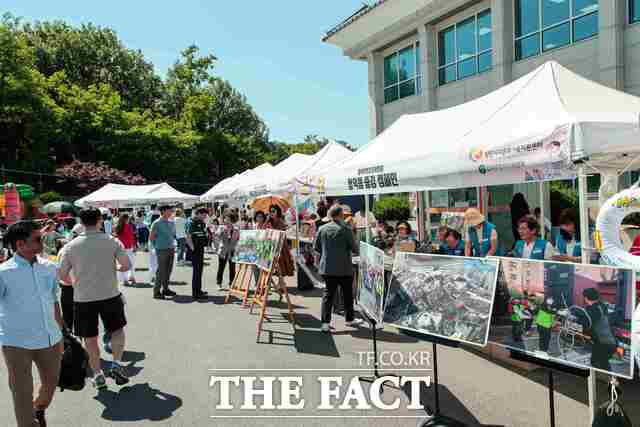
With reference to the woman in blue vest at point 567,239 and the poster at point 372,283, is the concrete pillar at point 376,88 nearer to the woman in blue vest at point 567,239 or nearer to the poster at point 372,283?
the woman in blue vest at point 567,239

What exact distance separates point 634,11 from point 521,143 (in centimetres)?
1198

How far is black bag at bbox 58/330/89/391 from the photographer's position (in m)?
4.42

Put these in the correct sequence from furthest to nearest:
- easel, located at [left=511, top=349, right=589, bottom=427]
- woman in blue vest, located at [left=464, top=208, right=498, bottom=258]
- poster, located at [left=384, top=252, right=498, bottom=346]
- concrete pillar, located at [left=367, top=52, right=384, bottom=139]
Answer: concrete pillar, located at [left=367, top=52, right=384, bottom=139] → woman in blue vest, located at [left=464, top=208, right=498, bottom=258] → poster, located at [left=384, top=252, right=498, bottom=346] → easel, located at [left=511, top=349, right=589, bottom=427]

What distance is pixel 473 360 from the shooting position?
598 cm

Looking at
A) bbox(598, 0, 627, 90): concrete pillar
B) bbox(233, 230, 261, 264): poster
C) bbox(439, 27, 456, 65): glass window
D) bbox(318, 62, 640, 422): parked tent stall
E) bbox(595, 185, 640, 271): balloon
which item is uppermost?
bbox(439, 27, 456, 65): glass window

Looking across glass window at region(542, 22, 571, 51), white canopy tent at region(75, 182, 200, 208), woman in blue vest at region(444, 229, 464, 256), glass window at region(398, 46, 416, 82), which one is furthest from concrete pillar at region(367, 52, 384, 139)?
woman in blue vest at region(444, 229, 464, 256)

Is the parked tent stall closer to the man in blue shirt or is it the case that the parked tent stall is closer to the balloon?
the balloon

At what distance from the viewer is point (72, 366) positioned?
14.6ft

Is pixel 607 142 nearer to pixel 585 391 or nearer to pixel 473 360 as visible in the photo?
pixel 585 391

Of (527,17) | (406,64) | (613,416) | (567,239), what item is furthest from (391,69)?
(613,416)

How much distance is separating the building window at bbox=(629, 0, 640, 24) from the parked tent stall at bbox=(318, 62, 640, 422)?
9.60 m

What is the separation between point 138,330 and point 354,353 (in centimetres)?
363

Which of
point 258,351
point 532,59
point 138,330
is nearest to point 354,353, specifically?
point 258,351

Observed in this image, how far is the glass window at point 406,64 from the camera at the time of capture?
862 inches
